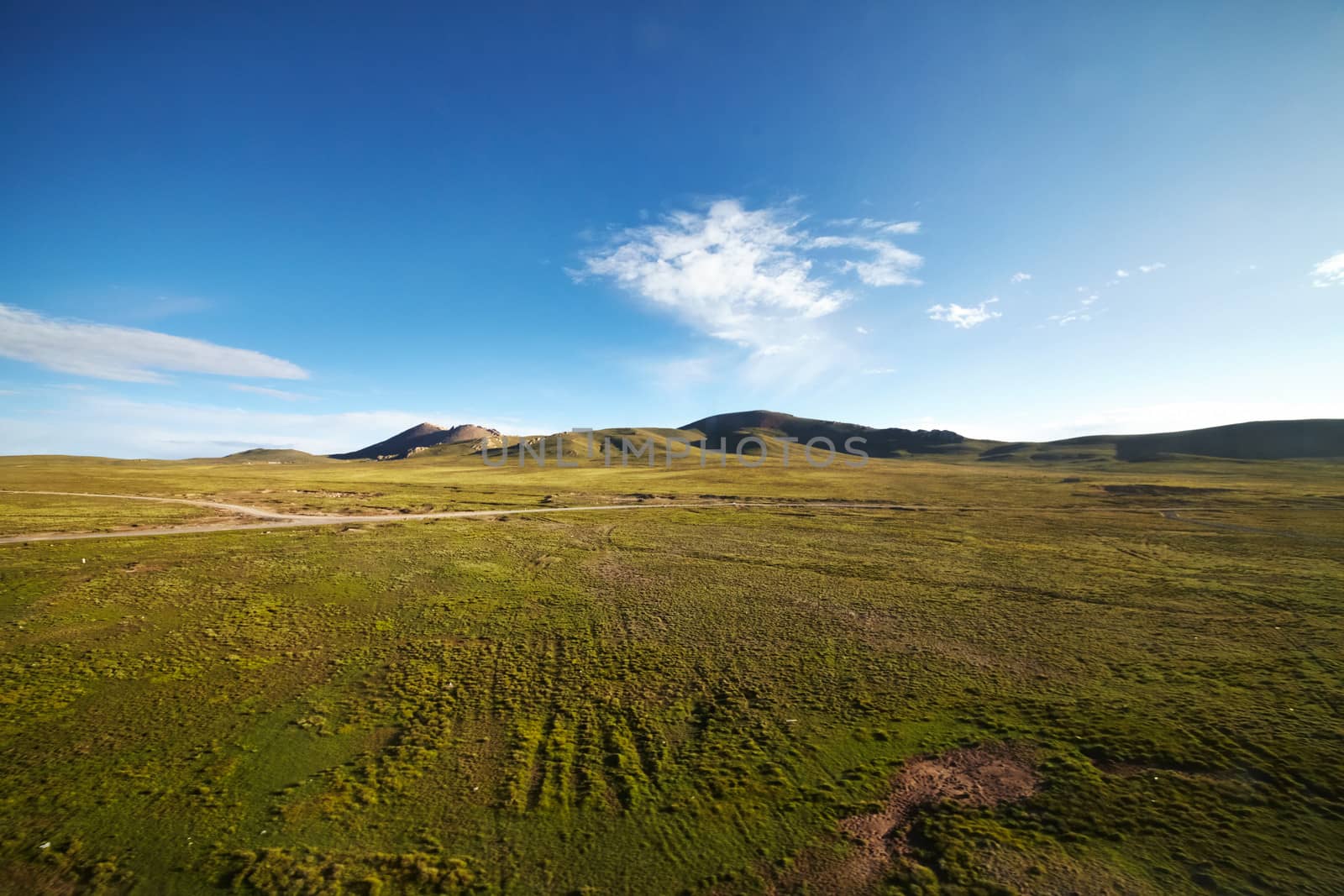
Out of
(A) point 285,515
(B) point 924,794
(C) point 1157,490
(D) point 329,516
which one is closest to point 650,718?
(B) point 924,794

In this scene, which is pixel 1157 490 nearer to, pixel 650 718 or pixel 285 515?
pixel 650 718

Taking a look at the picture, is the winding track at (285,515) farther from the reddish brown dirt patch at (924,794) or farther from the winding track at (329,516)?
the reddish brown dirt patch at (924,794)

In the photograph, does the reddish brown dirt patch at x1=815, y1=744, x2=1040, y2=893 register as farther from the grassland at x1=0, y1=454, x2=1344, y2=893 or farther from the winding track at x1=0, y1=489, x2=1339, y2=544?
the winding track at x1=0, y1=489, x2=1339, y2=544

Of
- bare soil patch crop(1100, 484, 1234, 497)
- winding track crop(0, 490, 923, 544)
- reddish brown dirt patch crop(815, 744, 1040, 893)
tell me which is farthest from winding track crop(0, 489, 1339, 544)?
reddish brown dirt patch crop(815, 744, 1040, 893)

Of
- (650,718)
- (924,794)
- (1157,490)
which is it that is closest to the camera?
(924,794)

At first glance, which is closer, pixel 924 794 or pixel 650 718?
pixel 924 794

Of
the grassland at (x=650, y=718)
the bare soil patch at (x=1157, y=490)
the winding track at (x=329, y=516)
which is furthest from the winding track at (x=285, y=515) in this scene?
the bare soil patch at (x=1157, y=490)
